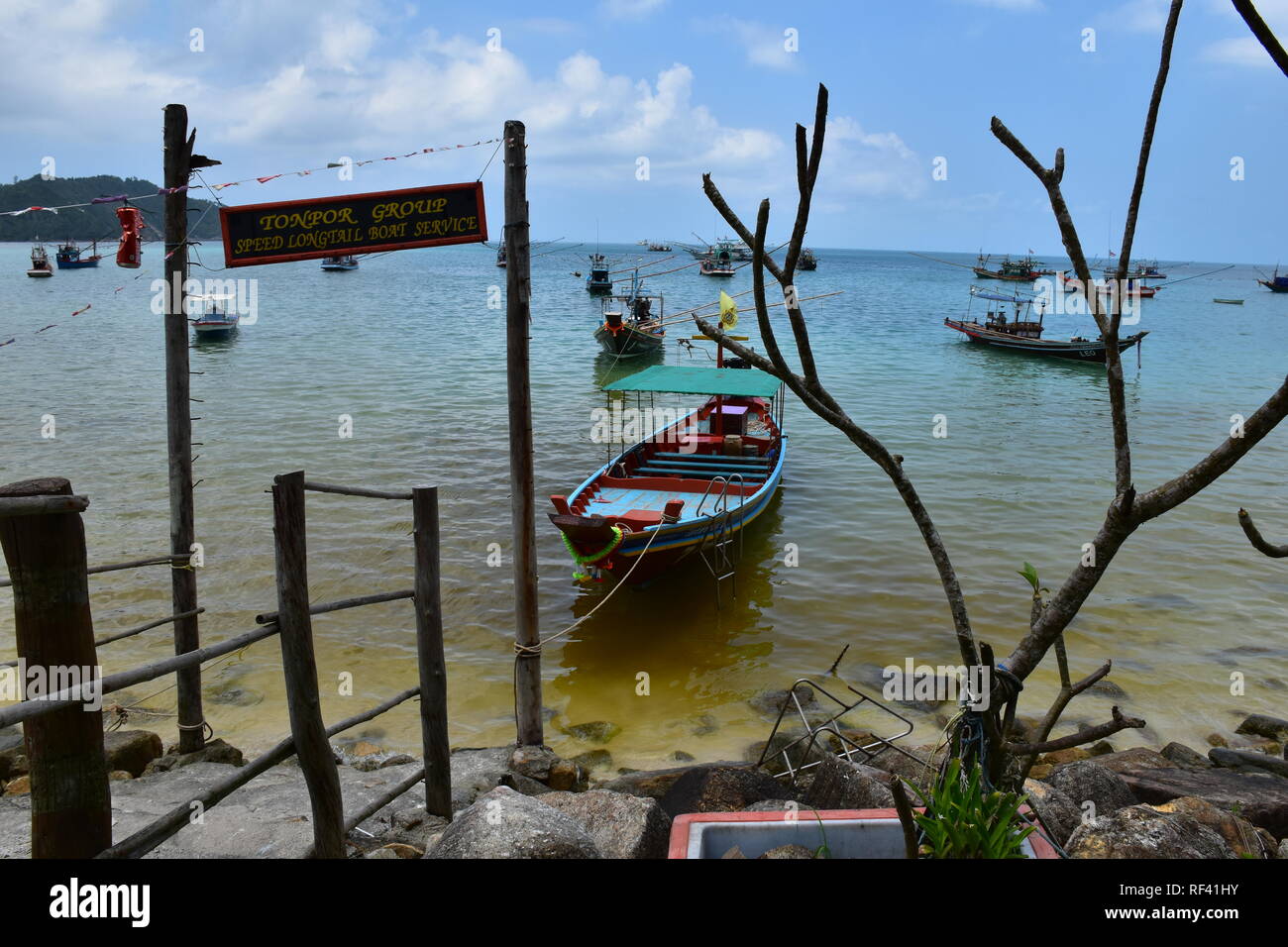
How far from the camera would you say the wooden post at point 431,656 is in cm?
573

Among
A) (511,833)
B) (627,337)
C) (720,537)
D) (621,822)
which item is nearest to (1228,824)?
(621,822)

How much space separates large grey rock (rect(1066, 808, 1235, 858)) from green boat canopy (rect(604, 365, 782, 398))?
394 inches

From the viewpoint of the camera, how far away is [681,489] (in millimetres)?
14211

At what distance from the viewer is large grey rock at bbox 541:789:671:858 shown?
537cm

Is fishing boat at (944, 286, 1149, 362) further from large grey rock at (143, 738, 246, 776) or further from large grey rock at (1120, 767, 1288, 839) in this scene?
large grey rock at (143, 738, 246, 776)

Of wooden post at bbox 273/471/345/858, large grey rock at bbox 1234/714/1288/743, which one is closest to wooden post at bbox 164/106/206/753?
wooden post at bbox 273/471/345/858

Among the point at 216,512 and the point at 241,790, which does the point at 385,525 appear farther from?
the point at 241,790

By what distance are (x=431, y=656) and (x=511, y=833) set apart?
70.8 inches

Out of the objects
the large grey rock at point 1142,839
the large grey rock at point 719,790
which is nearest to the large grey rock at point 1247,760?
the large grey rock at point 1142,839

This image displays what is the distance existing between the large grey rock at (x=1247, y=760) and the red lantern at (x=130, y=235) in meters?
10.3

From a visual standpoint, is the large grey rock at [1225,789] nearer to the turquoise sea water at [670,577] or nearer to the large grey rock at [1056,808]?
the large grey rock at [1056,808]

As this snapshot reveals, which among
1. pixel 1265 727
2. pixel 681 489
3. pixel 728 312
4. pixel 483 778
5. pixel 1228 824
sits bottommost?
pixel 1265 727

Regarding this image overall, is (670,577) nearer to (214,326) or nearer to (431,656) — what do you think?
(431,656)

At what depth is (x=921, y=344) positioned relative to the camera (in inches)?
1843
